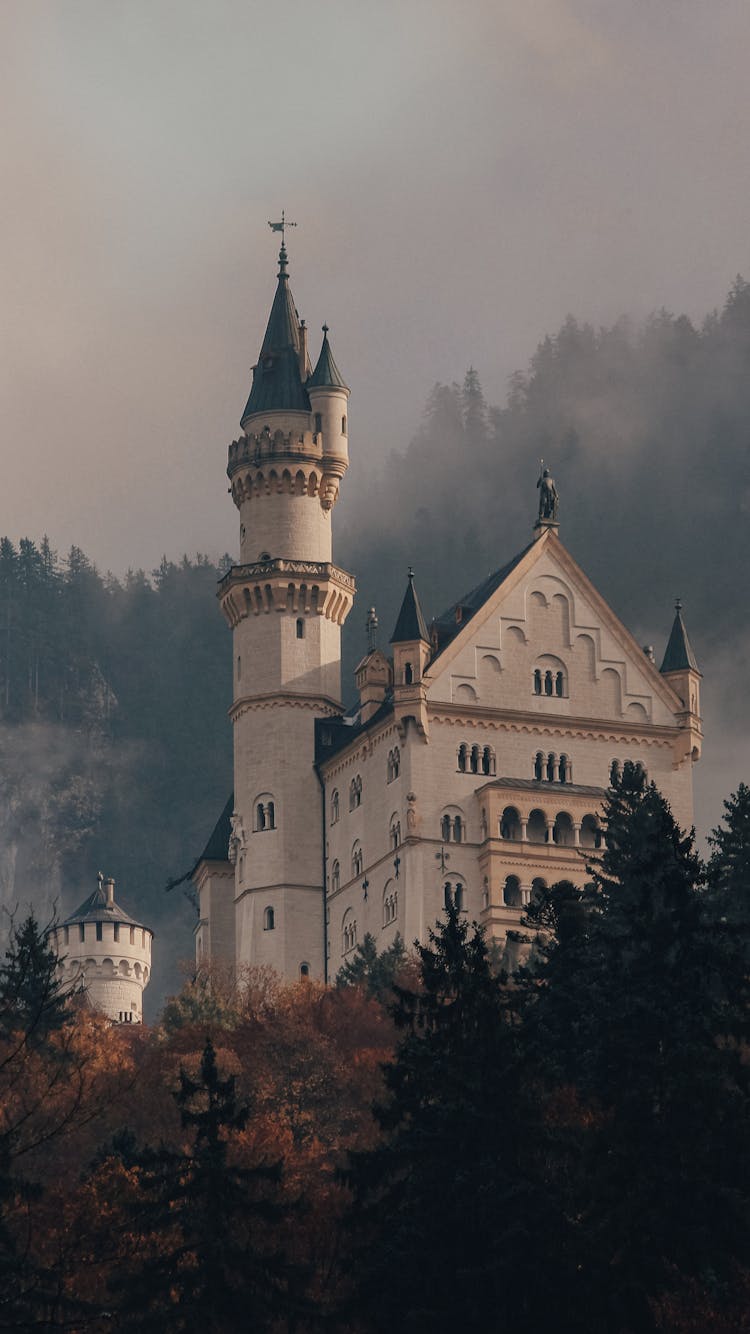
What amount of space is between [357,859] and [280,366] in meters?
24.7

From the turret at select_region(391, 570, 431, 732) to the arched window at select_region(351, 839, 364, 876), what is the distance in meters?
7.04

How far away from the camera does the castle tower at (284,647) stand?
13938 cm

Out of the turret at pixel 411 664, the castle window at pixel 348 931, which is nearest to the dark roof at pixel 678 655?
the turret at pixel 411 664

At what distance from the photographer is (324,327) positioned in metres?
149

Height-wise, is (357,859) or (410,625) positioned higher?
(410,625)

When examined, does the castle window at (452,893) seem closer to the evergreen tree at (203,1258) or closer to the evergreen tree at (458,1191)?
the evergreen tree at (458,1191)

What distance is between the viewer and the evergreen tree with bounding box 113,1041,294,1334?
65.7 m

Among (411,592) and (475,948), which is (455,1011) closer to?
(475,948)

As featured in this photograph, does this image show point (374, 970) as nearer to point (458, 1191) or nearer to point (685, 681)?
point (685, 681)

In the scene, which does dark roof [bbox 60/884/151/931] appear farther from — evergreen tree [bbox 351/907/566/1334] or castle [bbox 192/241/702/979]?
evergreen tree [bbox 351/907/566/1334]

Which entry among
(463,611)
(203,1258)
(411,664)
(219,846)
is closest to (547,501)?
(463,611)

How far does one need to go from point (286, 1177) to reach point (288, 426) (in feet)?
226

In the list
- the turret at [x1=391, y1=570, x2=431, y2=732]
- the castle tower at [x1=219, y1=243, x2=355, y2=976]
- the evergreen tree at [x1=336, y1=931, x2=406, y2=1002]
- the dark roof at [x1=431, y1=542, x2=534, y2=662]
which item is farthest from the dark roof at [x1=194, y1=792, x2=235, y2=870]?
the evergreen tree at [x1=336, y1=931, x2=406, y2=1002]

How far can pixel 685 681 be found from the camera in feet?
452
